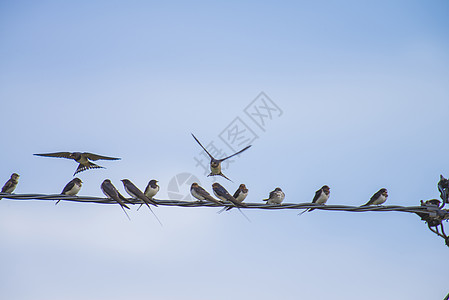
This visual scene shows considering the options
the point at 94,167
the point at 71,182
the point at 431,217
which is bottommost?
the point at 431,217

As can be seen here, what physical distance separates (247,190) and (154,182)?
1.89 meters

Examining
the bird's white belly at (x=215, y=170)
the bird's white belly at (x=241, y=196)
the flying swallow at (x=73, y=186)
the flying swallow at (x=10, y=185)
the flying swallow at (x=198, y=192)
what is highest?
the flying swallow at (x=10, y=185)

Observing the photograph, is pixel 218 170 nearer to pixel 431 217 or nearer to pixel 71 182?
pixel 71 182

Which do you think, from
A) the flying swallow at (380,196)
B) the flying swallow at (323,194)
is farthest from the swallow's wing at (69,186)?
the flying swallow at (380,196)

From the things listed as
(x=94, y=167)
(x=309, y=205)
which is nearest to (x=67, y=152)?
(x=94, y=167)

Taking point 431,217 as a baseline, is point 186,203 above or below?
above

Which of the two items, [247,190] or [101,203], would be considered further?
[247,190]

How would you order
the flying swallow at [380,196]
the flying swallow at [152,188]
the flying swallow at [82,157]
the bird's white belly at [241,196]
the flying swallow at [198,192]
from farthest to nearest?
the flying swallow at [82,157] < the bird's white belly at [241,196] < the flying swallow at [380,196] < the flying swallow at [152,188] < the flying swallow at [198,192]

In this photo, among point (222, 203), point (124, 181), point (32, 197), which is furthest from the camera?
point (124, 181)

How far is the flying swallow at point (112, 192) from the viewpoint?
7.80 metres

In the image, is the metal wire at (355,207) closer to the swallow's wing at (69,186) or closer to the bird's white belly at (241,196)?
the swallow's wing at (69,186)

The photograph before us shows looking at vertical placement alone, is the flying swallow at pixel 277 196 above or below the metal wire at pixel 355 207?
above

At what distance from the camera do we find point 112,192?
842 cm

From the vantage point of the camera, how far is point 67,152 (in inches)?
517
